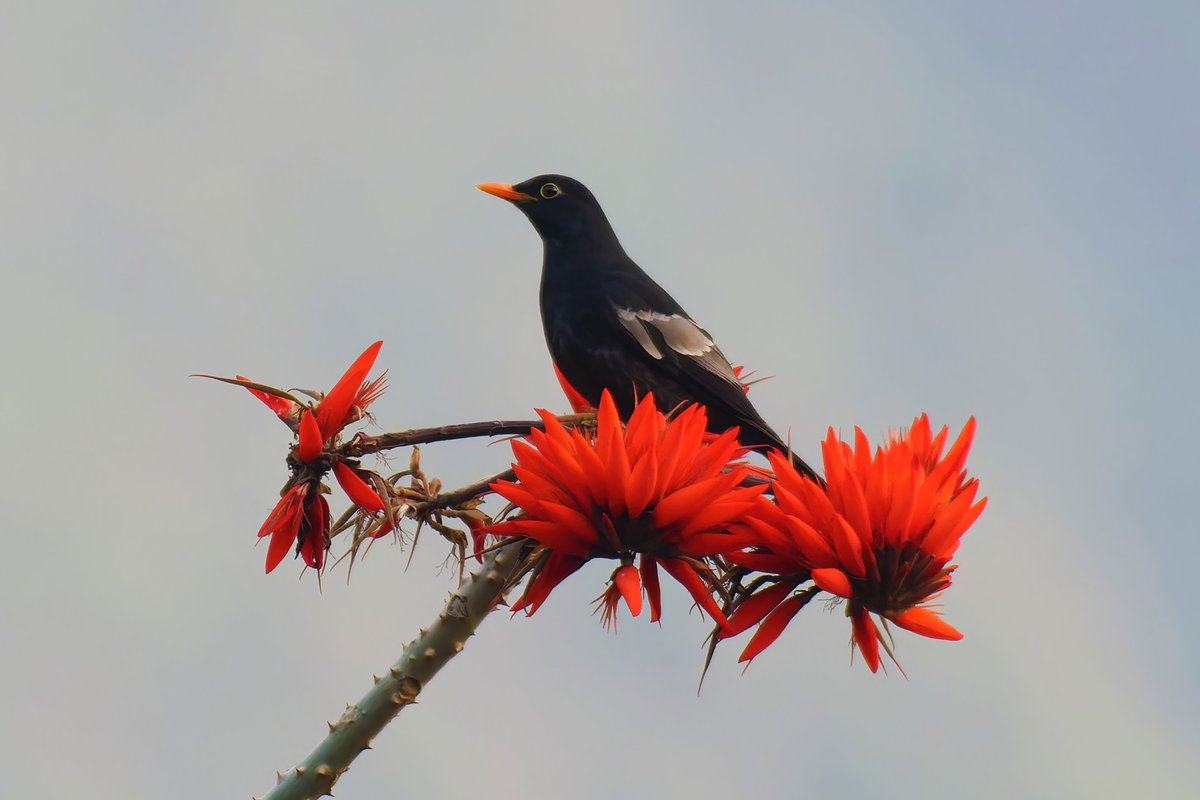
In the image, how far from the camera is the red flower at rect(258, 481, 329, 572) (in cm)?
354

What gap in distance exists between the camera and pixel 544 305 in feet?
17.4

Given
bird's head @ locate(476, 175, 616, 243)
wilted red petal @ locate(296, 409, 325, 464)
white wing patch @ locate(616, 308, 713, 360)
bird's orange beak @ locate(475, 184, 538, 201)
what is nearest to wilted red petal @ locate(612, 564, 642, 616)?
wilted red petal @ locate(296, 409, 325, 464)

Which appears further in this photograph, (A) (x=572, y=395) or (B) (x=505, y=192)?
(B) (x=505, y=192)

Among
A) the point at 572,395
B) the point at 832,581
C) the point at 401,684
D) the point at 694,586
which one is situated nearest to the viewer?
the point at 832,581

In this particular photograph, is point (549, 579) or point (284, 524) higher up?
point (549, 579)

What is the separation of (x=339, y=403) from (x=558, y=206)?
95.3 inches

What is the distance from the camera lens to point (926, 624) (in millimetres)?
3121

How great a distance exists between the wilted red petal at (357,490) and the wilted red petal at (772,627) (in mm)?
1020

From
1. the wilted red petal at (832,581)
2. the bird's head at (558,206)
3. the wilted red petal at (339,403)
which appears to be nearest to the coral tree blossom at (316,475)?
the wilted red petal at (339,403)

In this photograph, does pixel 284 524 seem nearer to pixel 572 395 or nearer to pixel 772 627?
pixel 772 627

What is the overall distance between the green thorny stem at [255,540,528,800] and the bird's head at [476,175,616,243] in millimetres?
2448

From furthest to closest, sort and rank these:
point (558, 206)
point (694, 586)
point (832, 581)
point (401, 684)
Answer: point (558, 206), point (401, 684), point (694, 586), point (832, 581)

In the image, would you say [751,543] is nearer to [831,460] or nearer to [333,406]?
[831,460]

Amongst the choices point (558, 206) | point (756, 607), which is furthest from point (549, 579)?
point (558, 206)
